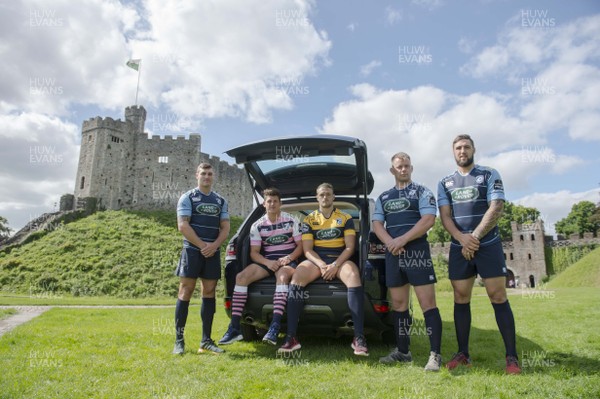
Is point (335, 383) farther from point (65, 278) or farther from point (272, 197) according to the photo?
point (65, 278)

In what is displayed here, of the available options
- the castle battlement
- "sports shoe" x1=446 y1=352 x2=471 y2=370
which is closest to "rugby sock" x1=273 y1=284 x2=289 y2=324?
"sports shoe" x1=446 y1=352 x2=471 y2=370

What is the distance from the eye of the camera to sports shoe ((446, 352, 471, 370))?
12.8ft

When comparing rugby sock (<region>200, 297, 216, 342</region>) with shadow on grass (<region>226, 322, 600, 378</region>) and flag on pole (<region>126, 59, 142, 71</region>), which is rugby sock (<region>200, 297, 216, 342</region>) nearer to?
shadow on grass (<region>226, 322, 600, 378</region>)

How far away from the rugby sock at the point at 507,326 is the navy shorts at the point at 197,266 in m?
3.34

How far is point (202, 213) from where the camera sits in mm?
5008

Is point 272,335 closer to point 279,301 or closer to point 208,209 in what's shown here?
point 279,301

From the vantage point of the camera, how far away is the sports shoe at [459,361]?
391cm

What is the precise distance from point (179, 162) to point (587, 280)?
36839 mm

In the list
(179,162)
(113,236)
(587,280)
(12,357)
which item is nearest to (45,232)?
(113,236)

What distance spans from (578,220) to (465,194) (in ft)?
204

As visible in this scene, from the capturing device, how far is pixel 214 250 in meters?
4.91

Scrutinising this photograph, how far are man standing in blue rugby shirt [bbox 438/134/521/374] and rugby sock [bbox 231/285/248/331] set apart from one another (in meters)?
2.39

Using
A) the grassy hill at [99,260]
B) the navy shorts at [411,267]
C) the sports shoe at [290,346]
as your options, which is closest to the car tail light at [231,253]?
the sports shoe at [290,346]

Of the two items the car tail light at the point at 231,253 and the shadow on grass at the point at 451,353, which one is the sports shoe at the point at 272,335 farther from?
the car tail light at the point at 231,253
